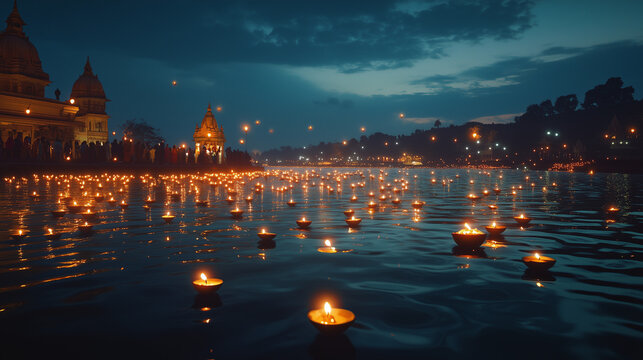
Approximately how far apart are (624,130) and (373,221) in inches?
3342

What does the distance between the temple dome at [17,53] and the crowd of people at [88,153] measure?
79.9 feet

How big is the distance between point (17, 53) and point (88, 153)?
Result: 35.1 meters

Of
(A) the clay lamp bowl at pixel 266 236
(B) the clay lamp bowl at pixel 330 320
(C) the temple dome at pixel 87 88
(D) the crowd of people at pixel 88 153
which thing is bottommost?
(B) the clay lamp bowl at pixel 330 320

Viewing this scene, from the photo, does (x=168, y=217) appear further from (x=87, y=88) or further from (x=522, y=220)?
(x=87, y=88)

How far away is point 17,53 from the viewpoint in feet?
189

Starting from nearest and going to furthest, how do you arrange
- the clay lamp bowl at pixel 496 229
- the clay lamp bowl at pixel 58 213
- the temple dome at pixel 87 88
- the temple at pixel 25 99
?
the clay lamp bowl at pixel 496 229, the clay lamp bowl at pixel 58 213, the temple at pixel 25 99, the temple dome at pixel 87 88

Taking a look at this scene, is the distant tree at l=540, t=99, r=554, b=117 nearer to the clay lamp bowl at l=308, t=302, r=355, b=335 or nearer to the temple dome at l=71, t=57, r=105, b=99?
the temple dome at l=71, t=57, r=105, b=99

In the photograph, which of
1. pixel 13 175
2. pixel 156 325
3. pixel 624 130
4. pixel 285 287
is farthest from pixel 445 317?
pixel 624 130

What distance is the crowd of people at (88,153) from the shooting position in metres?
30.7

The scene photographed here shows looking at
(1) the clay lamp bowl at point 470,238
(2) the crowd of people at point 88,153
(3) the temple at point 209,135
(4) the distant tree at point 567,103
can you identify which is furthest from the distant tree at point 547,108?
(1) the clay lamp bowl at point 470,238

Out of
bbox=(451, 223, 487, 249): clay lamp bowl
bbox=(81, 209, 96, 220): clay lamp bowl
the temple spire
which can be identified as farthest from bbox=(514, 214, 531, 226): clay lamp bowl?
the temple spire

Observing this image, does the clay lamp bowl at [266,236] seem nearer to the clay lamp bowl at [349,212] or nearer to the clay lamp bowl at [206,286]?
the clay lamp bowl at [206,286]

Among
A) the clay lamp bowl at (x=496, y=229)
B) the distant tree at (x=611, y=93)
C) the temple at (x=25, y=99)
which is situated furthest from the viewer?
the distant tree at (x=611, y=93)

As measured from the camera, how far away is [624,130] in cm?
7656
